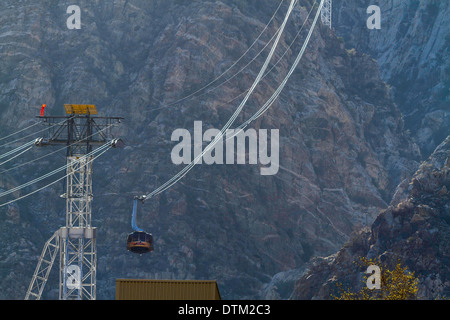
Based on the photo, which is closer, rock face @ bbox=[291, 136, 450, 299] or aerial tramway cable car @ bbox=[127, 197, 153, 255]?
aerial tramway cable car @ bbox=[127, 197, 153, 255]

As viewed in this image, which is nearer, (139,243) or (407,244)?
(139,243)

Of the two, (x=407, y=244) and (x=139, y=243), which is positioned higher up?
(x=407, y=244)

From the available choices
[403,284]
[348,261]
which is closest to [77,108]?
[403,284]

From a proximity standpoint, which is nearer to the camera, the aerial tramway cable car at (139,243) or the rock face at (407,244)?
the aerial tramway cable car at (139,243)
